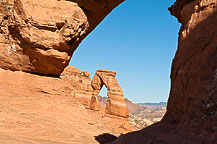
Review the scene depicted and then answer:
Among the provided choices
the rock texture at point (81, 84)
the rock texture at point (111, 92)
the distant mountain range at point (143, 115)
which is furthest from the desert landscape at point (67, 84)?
the distant mountain range at point (143, 115)

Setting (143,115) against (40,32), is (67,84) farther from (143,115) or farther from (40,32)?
(143,115)

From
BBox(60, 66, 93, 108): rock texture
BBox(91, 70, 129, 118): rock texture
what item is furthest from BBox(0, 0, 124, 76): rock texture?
BBox(60, 66, 93, 108): rock texture

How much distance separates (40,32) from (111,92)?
47.9ft

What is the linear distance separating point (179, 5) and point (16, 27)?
5.62 meters

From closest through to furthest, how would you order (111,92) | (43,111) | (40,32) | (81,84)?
(43,111), (40,32), (111,92), (81,84)

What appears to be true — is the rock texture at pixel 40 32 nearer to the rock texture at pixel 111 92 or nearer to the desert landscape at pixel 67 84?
the desert landscape at pixel 67 84

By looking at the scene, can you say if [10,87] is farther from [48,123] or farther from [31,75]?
[48,123]

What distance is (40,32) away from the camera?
736 centimetres

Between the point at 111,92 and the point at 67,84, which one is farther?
the point at 111,92

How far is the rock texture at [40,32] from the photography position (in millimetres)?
7320

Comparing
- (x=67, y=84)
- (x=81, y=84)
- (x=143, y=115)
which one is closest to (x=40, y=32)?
(x=67, y=84)

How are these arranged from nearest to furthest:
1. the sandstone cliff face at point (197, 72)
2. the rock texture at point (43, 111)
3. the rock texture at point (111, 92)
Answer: the sandstone cliff face at point (197, 72) < the rock texture at point (43, 111) < the rock texture at point (111, 92)

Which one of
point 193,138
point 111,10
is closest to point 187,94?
point 193,138

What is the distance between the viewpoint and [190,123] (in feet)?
10.3
